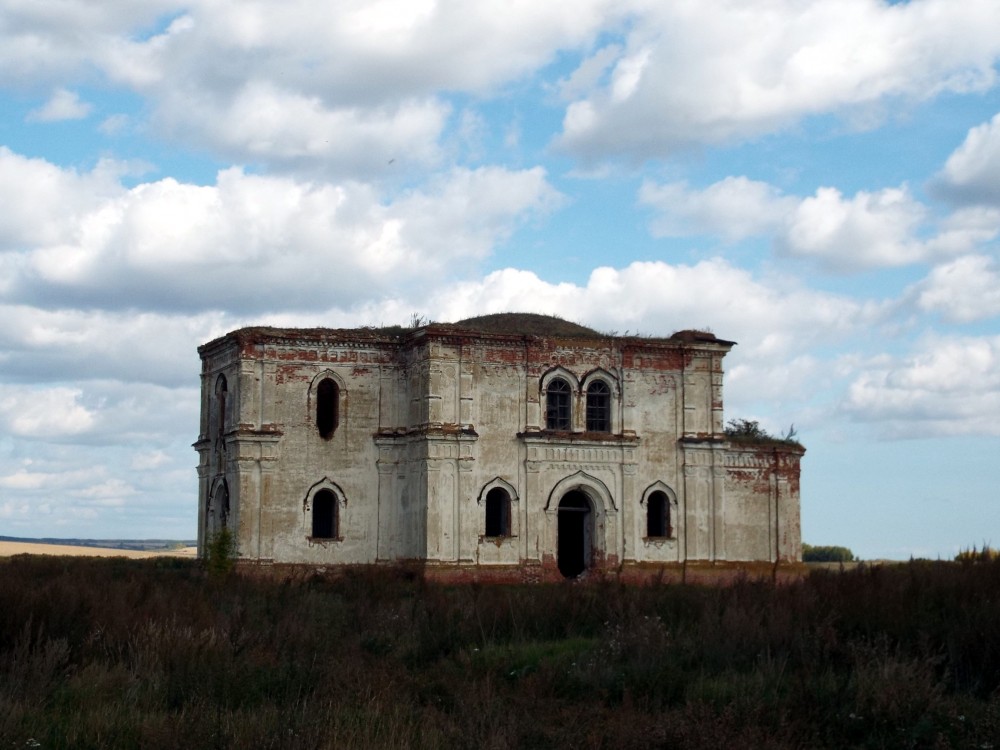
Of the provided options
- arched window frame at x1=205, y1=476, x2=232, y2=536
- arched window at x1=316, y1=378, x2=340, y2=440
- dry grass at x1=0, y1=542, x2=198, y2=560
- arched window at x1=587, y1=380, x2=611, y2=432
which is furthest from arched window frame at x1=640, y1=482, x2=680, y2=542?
dry grass at x1=0, y1=542, x2=198, y2=560

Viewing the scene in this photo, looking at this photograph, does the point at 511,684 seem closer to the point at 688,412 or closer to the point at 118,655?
the point at 118,655

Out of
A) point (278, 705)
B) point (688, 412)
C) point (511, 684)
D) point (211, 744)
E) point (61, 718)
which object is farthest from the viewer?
point (688, 412)

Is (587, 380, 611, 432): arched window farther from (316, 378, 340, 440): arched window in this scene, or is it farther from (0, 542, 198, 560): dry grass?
(0, 542, 198, 560): dry grass

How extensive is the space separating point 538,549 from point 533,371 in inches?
184

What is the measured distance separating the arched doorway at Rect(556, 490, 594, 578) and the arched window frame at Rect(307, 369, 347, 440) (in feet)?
21.2

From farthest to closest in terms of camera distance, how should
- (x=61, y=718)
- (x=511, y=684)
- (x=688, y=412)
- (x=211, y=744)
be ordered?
(x=688, y=412), (x=511, y=684), (x=61, y=718), (x=211, y=744)

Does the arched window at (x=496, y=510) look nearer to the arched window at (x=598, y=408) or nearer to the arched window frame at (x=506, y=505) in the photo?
the arched window frame at (x=506, y=505)

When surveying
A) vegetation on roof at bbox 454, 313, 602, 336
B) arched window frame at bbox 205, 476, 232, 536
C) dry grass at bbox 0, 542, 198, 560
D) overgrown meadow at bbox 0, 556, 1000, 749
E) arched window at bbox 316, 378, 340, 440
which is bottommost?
overgrown meadow at bbox 0, 556, 1000, 749

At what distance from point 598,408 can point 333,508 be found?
25.0 feet

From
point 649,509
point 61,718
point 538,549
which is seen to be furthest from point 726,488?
point 61,718

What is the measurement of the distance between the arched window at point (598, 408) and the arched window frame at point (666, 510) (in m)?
2.10

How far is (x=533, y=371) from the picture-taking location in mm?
32438

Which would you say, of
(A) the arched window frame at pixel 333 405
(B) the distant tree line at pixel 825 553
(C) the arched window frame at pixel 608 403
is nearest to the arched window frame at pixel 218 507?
(A) the arched window frame at pixel 333 405

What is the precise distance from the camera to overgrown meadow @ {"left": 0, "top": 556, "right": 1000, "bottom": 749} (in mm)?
10617
